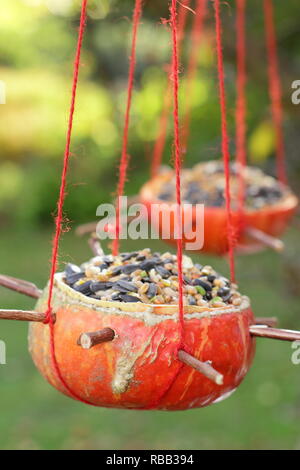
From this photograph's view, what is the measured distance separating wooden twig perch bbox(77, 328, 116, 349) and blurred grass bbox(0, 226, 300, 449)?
3.68 metres

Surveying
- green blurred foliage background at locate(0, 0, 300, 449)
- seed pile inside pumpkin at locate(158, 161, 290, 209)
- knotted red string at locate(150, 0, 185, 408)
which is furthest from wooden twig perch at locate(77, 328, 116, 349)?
seed pile inside pumpkin at locate(158, 161, 290, 209)

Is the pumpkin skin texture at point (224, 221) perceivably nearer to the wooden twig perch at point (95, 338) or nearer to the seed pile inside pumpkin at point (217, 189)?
the seed pile inside pumpkin at point (217, 189)

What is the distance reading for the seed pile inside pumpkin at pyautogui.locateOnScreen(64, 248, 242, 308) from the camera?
5.34 feet

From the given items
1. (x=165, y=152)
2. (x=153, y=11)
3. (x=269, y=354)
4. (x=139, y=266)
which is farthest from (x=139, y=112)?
(x=139, y=266)

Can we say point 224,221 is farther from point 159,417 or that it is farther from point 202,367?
point 159,417

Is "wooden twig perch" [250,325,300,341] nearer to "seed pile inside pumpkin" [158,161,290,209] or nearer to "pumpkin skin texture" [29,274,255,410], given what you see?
"pumpkin skin texture" [29,274,255,410]

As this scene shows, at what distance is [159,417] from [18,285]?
4.40 metres

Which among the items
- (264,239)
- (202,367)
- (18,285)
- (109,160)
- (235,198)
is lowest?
(202,367)

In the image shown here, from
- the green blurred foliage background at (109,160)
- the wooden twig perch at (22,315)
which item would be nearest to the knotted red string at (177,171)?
the green blurred foliage background at (109,160)

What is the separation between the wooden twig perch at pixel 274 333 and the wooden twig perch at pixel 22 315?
1.44 feet

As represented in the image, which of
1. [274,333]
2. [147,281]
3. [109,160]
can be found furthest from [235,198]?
[109,160]

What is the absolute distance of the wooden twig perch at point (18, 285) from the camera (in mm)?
1693

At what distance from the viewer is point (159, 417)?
234 inches

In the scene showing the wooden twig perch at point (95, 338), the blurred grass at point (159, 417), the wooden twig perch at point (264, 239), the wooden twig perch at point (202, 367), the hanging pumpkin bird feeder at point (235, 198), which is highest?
the hanging pumpkin bird feeder at point (235, 198)
